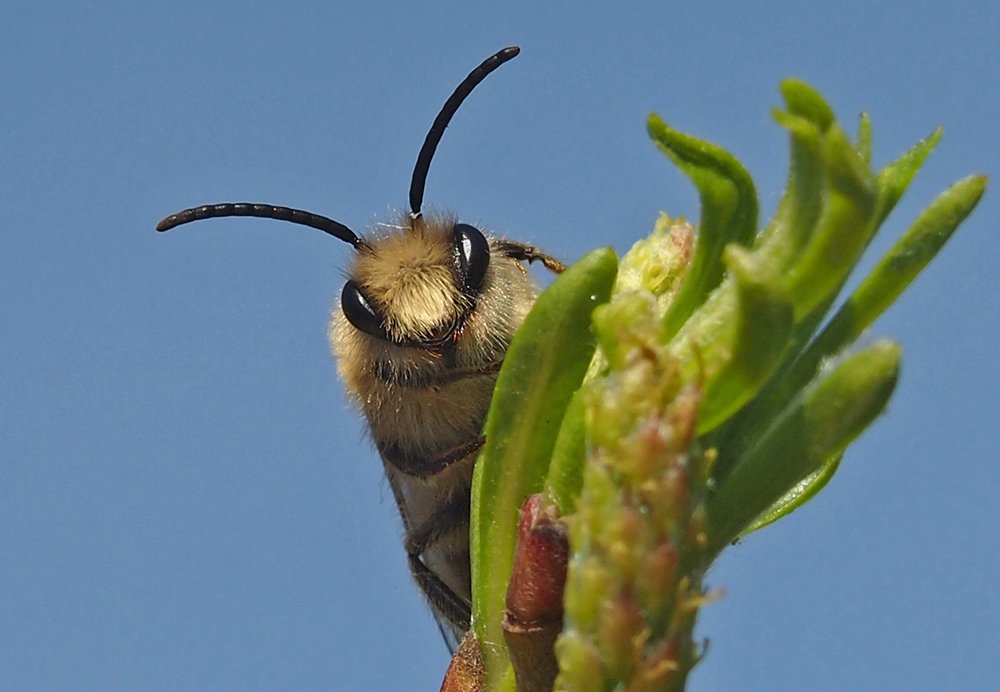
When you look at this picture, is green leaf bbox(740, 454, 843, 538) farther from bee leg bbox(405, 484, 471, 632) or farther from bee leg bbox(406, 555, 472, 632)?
bee leg bbox(406, 555, 472, 632)

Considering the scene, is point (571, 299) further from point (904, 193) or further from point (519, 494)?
point (904, 193)

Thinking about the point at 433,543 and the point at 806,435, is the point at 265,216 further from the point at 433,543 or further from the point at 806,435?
the point at 806,435

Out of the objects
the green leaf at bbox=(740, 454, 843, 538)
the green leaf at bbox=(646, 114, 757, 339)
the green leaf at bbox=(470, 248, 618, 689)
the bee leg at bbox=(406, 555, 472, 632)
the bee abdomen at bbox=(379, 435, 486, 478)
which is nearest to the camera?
the green leaf at bbox=(646, 114, 757, 339)

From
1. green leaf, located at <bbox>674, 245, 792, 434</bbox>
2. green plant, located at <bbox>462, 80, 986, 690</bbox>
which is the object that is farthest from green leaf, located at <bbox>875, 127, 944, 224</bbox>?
green leaf, located at <bbox>674, 245, 792, 434</bbox>

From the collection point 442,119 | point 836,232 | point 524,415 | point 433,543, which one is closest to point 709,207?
point 836,232

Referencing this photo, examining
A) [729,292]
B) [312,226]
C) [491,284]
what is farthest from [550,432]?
[312,226]

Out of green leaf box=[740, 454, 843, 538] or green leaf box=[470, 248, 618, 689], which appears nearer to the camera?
green leaf box=[470, 248, 618, 689]

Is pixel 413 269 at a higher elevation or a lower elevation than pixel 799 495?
higher
